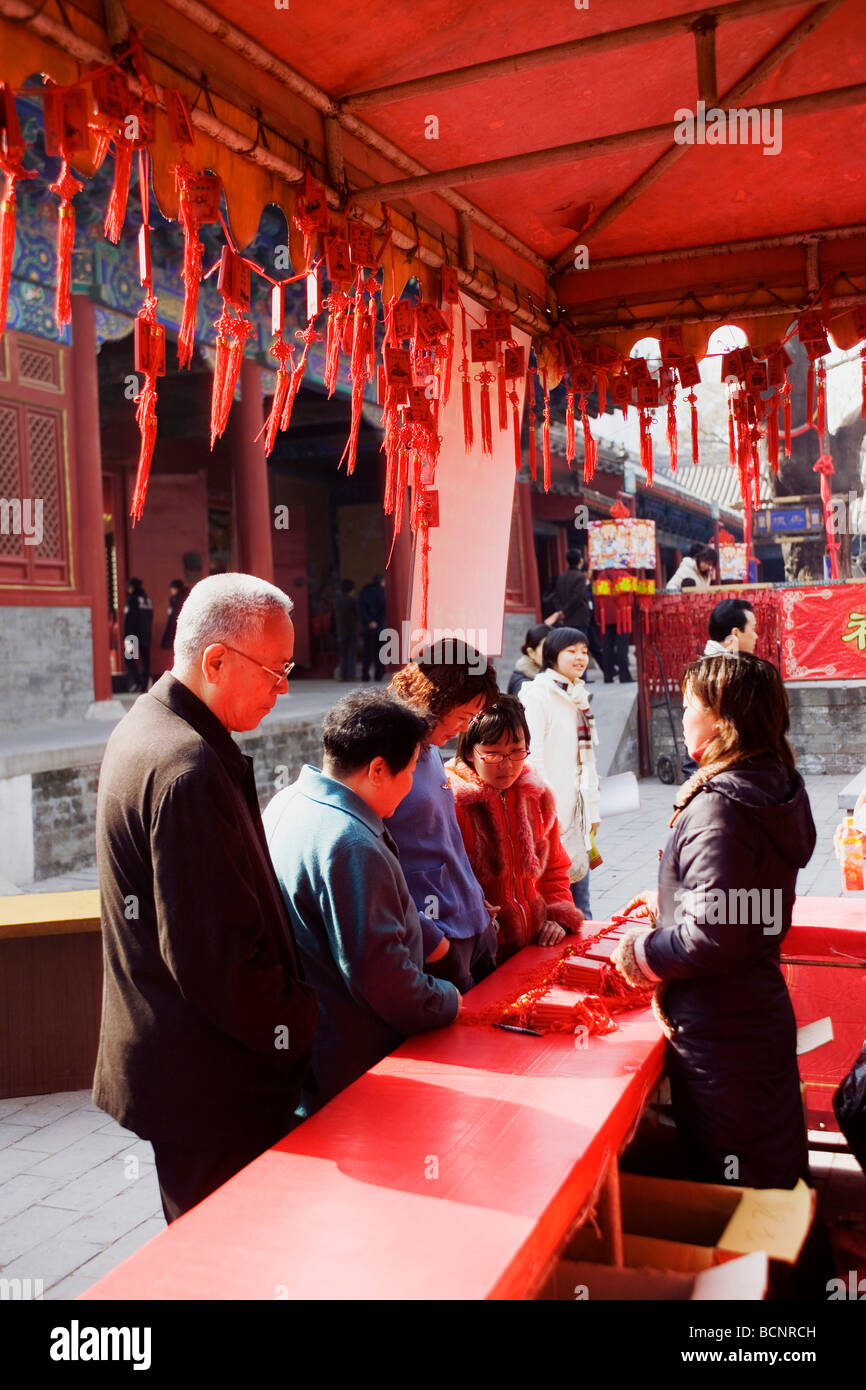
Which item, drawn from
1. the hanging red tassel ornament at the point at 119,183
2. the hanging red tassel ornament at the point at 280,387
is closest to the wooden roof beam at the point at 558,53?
the hanging red tassel ornament at the point at 280,387

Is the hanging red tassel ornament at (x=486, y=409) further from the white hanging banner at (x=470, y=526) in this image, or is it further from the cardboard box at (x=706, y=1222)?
the cardboard box at (x=706, y=1222)

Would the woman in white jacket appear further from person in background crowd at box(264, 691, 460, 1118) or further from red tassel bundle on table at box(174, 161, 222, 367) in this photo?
red tassel bundle on table at box(174, 161, 222, 367)

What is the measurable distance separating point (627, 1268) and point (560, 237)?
3.26 metres

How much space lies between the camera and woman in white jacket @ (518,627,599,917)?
15.1 ft

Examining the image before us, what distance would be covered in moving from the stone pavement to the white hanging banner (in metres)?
1.84

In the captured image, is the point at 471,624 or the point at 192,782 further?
the point at 471,624

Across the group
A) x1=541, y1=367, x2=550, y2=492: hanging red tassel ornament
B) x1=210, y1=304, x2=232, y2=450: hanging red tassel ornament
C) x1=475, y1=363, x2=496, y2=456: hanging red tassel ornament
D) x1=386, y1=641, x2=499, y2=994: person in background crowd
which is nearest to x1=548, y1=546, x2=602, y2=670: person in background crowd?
Answer: x1=541, y1=367, x2=550, y2=492: hanging red tassel ornament

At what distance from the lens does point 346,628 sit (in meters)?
15.5

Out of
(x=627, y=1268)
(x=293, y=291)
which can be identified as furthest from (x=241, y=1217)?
(x=293, y=291)

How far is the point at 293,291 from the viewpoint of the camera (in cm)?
1102

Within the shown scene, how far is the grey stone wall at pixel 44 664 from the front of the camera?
823cm

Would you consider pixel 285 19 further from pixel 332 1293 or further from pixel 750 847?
pixel 332 1293

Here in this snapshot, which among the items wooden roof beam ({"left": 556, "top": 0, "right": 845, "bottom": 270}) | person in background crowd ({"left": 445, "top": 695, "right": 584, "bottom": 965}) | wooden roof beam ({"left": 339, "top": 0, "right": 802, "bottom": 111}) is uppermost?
wooden roof beam ({"left": 556, "top": 0, "right": 845, "bottom": 270})

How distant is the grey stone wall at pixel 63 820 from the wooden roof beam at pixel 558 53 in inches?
199
